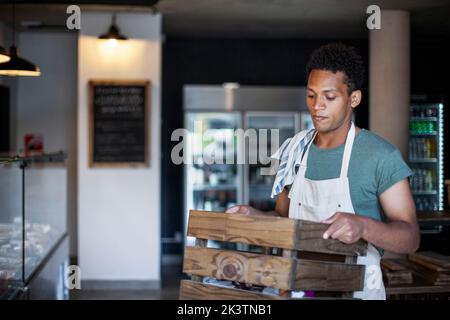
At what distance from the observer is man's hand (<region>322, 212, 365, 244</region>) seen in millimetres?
1494

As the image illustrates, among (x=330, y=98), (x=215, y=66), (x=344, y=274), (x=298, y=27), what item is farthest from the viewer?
(x=215, y=66)

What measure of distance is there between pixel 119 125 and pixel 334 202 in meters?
4.13

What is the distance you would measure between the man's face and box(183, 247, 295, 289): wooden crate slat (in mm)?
491

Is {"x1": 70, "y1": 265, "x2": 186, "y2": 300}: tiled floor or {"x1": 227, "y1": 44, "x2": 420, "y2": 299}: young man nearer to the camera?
{"x1": 227, "y1": 44, "x2": 420, "y2": 299}: young man

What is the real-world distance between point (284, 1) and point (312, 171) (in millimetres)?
3485

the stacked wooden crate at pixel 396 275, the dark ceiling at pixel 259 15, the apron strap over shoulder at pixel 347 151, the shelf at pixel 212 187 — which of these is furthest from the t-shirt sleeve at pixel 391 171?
the shelf at pixel 212 187

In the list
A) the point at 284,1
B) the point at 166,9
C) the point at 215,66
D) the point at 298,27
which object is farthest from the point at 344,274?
the point at 215,66

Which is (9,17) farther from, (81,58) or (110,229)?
(110,229)

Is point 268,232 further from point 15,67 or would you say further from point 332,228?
point 15,67

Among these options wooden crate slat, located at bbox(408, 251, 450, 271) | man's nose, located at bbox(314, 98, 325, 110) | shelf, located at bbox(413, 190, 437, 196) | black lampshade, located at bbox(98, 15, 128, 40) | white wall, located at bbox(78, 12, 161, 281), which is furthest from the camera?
shelf, located at bbox(413, 190, 437, 196)

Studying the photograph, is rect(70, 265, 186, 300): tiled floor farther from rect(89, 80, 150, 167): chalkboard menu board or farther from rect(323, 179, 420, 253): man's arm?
rect(323, 179, 420, 253): man's arm

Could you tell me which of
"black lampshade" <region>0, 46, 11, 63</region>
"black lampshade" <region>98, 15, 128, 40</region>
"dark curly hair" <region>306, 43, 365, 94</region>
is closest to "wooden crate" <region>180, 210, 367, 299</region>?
"dark curly hair" <region>306, 43, 365, 94</region>

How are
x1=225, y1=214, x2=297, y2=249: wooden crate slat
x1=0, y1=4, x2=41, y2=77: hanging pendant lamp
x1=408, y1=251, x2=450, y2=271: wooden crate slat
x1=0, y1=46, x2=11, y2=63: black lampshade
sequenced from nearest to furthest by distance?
x1=225, y1=214, x2=297, y2=249: wooden crate slat < x1=408, y1=251, x2=450, y2=271: wooden crate slat < x1=0, y1=46, x2=11, y2=63: black lampshade < x1=0, y1=4, x2=41, y2=77: hanging pendant lamp

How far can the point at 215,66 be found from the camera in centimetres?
722
